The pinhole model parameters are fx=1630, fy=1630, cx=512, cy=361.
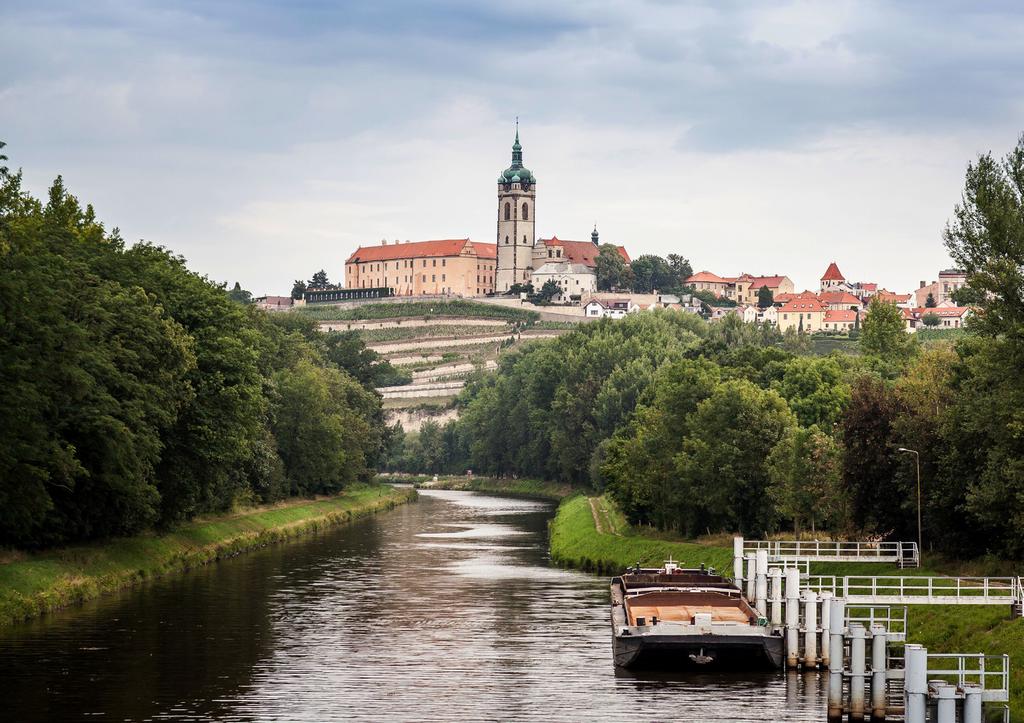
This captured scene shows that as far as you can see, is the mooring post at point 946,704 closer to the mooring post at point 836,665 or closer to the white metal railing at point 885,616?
the mooring post at point 836,665

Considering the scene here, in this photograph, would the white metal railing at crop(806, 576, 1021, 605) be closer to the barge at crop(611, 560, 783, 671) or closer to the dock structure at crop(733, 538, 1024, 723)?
the dock structure at crop(733, 538, 1024, 723)

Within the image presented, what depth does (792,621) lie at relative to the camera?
44.8 m

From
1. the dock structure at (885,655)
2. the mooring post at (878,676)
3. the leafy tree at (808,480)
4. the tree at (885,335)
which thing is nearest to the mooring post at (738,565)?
the dock structure at (885,655)

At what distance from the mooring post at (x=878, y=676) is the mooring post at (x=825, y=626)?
3673mm

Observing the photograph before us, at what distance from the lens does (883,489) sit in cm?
6272

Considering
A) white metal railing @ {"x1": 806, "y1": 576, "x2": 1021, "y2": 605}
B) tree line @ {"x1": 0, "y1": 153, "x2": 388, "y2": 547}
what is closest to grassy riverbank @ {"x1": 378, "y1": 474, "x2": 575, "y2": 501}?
tree line @ {"x1": 0, "y1": 153, "x2": 388, "y2": 547}

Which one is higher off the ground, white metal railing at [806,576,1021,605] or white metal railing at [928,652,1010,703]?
white metal railing at [806,576,1021,605]

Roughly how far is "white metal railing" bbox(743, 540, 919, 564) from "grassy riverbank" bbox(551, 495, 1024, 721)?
1.73 feet

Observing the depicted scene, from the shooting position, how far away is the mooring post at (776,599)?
4656 cm

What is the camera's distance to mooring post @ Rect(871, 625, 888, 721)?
36062mm

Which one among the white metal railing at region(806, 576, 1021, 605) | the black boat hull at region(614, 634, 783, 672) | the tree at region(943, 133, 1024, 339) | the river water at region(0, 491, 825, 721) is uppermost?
the tree at region(943, 133, 1024, 339)

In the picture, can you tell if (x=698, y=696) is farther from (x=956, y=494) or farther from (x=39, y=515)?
(x=39, y=515)

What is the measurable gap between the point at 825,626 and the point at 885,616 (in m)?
5.28

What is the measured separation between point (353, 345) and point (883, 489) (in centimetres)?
10898
